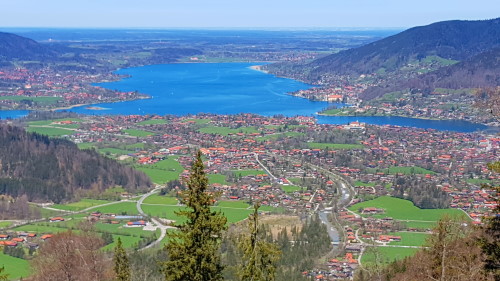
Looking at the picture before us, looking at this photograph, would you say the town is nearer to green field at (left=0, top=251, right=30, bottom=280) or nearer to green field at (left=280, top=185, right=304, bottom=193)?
green field at (left=280, top=185, right=304, bottom=193)

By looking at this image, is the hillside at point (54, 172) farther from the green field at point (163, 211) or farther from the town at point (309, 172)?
the green field at point (163, 211)

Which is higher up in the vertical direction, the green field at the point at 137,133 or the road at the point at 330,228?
the road at the point at 330,228

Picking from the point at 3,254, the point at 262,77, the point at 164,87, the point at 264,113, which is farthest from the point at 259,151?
the point at 262,77

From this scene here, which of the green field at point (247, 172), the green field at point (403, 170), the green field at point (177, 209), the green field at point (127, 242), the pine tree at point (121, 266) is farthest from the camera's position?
the green field at point (403, 170)

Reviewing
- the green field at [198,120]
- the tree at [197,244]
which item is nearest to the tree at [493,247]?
the tree at [197,244]

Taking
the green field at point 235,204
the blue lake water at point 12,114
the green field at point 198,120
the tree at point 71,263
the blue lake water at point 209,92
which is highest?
the tree at point 71,263

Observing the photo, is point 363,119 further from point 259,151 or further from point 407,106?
point 259,151

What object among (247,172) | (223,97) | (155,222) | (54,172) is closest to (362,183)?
(247,172)
